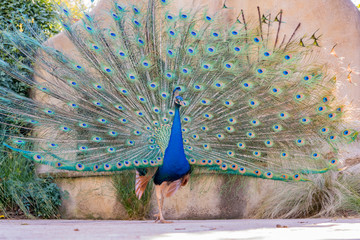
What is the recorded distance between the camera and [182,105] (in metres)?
5.43

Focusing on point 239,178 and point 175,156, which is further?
point 239,178

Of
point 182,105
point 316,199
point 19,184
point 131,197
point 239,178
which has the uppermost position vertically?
point 182,105

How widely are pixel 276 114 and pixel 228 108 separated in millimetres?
504

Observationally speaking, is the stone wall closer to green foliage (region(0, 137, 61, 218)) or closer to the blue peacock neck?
green foliage (region(0, 137, 61, 218))

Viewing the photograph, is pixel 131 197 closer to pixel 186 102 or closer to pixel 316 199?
pixel 186 102

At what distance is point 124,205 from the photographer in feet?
22.2

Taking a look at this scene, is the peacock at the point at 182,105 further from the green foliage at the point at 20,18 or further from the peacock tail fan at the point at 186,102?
the green foliage at the point at 20,18

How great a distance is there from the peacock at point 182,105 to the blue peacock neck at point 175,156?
0.05 metres

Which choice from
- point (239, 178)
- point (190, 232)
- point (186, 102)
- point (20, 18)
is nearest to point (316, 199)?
point (239, 178)

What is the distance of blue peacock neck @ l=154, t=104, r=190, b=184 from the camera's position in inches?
205

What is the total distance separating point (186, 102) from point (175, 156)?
28.9 inches

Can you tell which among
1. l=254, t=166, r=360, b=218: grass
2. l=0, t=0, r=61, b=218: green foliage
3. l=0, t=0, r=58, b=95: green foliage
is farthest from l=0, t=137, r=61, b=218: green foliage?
l=254, t=166, r=360, b=218: grass

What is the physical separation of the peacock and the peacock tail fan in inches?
0.4

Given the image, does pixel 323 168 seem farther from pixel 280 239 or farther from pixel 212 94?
pixel 280 239
